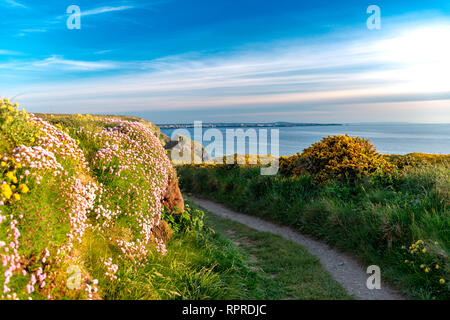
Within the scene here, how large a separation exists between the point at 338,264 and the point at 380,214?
161 centimetres

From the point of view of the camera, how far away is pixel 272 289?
626cm

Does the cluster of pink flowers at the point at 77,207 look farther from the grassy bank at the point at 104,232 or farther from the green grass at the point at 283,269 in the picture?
the green grass at the point at 283,269

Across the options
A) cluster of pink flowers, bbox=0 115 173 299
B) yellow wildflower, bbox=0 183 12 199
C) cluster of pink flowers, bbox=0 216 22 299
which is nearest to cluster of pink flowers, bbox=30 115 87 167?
cluster of pink flowers, bbox=0 115 173 299

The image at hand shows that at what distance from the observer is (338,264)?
24.9 feet

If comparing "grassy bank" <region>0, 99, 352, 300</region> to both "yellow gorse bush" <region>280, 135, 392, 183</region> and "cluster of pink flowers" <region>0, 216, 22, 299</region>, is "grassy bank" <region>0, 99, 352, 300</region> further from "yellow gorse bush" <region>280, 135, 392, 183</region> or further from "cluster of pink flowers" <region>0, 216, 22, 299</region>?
"yellow gorse bush" <region>280, 135, 392, 183</region>

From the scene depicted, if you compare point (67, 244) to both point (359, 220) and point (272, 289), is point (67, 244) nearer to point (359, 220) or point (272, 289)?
point (272, 289)

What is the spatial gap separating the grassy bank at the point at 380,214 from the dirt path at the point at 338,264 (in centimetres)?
24

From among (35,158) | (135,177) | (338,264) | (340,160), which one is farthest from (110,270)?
(340,160)

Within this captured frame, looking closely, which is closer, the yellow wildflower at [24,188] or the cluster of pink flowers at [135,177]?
the yellow wildflower at [24,188]

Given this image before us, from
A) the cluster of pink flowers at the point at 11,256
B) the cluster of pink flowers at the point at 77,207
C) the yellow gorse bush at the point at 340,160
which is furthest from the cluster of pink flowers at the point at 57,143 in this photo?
the yellow gorse bush at the point at 340,160

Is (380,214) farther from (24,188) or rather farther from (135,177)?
(24,188)

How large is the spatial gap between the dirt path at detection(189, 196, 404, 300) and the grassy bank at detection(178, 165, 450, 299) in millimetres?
238

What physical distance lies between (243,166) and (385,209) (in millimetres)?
8972

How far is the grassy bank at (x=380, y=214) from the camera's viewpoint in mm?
6121
